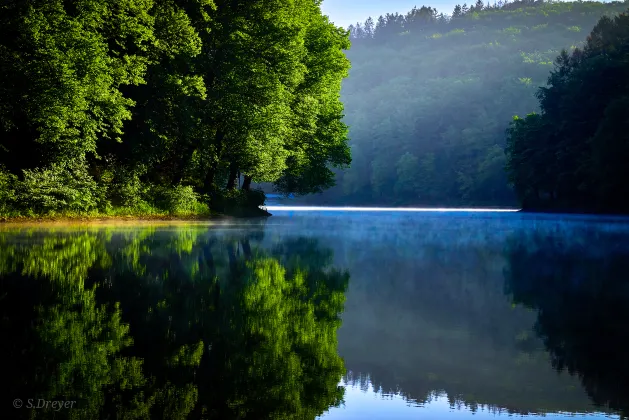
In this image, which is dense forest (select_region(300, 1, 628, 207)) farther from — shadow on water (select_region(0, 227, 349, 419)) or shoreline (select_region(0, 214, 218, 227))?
shadow on water (select_region(0, 227, 349, 419))

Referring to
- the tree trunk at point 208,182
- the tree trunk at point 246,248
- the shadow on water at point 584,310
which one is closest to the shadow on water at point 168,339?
the shadow on water at point 584,310

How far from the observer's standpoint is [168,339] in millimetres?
7012

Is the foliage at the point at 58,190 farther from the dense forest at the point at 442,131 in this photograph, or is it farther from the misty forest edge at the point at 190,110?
the dense forest at the point at 442,131

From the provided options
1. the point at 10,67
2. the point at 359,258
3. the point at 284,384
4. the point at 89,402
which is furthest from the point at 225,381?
the point at 10,67

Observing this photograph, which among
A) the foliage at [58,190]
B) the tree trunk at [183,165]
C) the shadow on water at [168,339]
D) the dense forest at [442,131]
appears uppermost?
the dense forest at [442,131]

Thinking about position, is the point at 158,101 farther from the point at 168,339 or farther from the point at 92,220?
the point at 168,339

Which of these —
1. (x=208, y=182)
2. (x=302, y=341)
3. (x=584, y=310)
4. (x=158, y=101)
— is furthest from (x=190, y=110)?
(x=302, y=341)

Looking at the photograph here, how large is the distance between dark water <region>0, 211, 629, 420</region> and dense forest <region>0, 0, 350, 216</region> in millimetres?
A: 16510

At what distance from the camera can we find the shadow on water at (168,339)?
195 inches

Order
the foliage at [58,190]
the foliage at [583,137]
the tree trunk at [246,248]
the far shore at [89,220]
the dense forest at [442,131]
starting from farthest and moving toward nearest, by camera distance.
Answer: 1. the dense forest at [442,131]
2. the foliage at [583,137]
3. the foliage at [58,190]
4. the far shore at [89,220]
5. the tree trunk at [246,248]

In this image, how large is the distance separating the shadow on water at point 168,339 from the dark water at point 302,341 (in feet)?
0.07

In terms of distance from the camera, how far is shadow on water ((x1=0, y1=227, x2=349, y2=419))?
495 cm

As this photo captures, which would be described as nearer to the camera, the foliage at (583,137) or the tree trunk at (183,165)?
the tree trunk at (183,165)

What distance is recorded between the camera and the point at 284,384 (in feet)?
18.1
